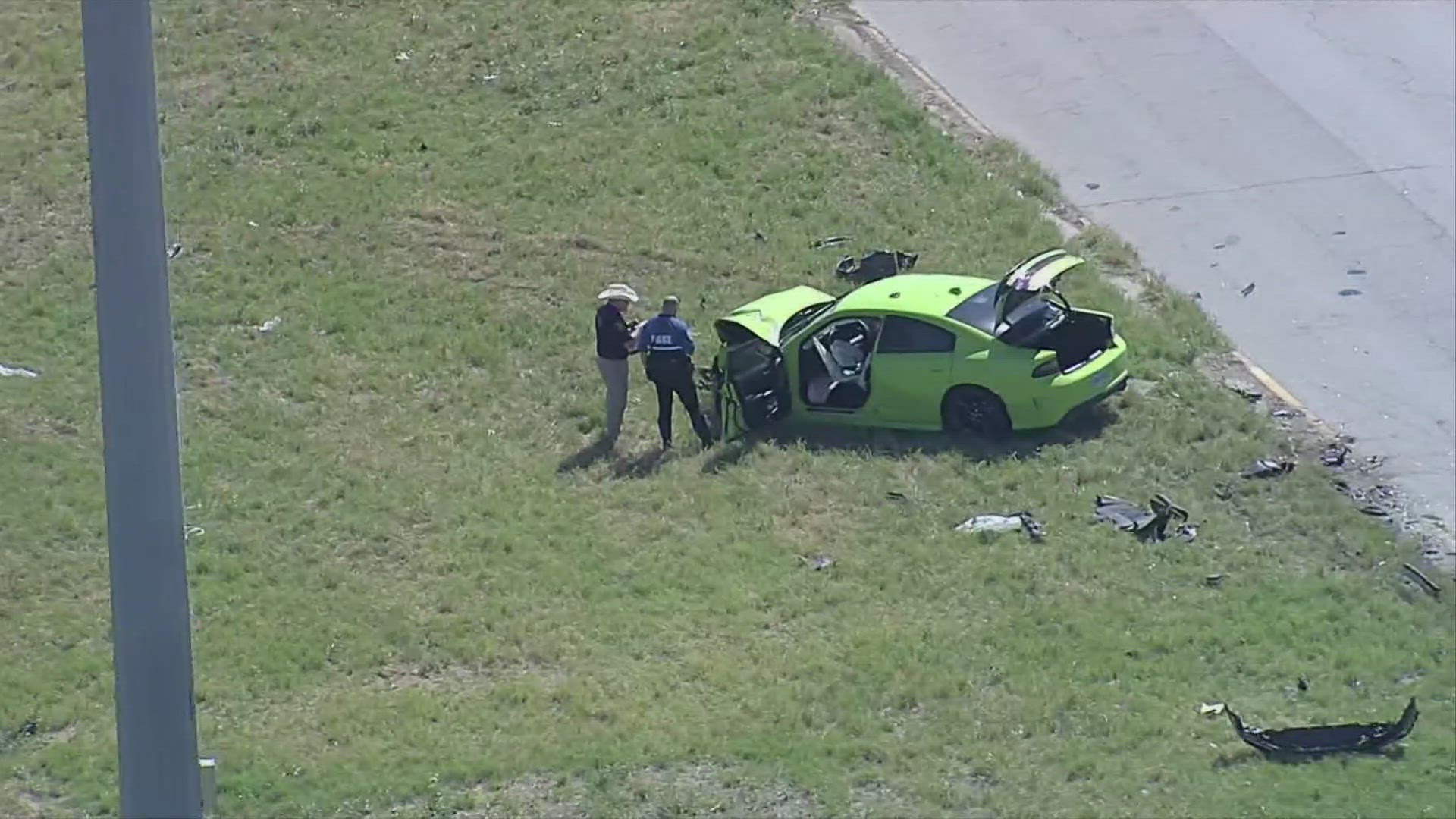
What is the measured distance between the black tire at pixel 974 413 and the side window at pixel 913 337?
405 mm

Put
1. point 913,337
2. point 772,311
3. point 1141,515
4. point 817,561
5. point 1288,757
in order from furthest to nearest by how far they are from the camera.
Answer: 1. point 772,311
2. point 913,337
3. point 1141,515
4. point 817,561
5. point 1288,757

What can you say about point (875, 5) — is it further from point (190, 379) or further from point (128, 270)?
point (128, 270)

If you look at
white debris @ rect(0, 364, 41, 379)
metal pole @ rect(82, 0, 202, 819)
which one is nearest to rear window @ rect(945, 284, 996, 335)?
white debris @ rect(0, 364, 41, 379)

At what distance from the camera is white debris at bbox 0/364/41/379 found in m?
19.8

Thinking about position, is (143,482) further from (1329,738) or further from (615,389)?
(615,389)

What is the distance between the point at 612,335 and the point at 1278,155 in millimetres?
9269

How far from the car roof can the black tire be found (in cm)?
73

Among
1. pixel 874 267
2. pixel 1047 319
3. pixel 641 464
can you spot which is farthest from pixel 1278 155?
pixel 641 464

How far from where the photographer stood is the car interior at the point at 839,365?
18562 millimetres

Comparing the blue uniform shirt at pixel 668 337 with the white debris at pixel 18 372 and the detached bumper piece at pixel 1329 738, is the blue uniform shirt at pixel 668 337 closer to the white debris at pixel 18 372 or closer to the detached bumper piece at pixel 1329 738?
the white debris at pixel 18 372

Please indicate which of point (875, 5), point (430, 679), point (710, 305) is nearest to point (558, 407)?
point (710, 305)

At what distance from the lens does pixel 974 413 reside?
18281 millimetres

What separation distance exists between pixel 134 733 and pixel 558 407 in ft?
45.1

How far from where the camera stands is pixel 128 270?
5660mm
